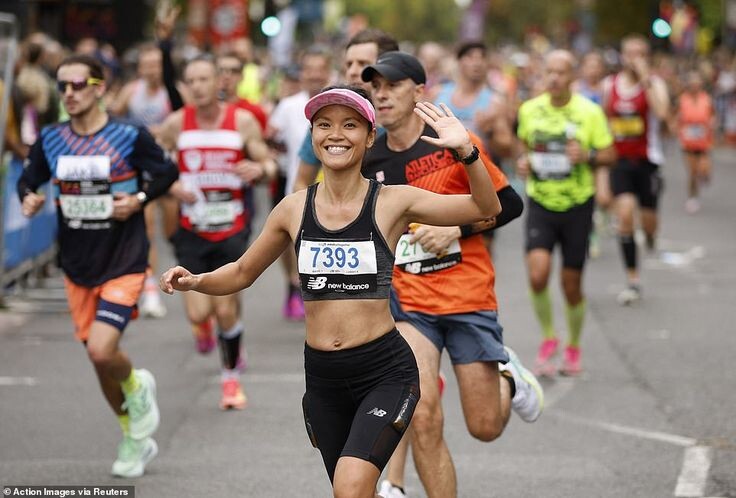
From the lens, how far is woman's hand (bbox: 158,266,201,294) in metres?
5.33

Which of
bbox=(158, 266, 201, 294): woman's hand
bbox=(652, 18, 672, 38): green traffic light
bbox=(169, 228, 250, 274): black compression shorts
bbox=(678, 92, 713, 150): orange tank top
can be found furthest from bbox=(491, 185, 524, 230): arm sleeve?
bbox=(678, 92, 713, 150): orange tank top

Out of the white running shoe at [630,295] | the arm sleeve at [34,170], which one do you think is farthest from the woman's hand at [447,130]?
the white running shoe at [630,295]

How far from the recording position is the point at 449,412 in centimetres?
872

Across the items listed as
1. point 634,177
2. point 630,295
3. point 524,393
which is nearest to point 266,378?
point 524,393

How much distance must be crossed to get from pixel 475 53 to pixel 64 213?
468 centimetres

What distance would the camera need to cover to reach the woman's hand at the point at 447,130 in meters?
5.15

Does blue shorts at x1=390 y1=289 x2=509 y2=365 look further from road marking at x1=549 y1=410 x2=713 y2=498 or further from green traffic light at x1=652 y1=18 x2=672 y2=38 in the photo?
green traffic light at x1=652 y1=18 x2=672 y2=38

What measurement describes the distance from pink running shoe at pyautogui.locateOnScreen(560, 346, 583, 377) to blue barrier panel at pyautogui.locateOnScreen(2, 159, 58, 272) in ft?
16.5

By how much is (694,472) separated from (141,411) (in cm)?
283

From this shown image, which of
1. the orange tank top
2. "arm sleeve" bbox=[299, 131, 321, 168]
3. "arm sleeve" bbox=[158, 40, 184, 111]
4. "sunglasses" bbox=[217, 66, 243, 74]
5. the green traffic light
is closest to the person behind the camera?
"arm sleeve" bbox=[299, 131, 321, 168]

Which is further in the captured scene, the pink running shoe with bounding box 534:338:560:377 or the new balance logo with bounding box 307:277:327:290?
the pink running shoe with bounding box 534:338:560:377

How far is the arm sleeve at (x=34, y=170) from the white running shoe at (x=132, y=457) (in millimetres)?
1451

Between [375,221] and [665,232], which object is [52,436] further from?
[665,232]

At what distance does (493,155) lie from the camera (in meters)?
11.3
